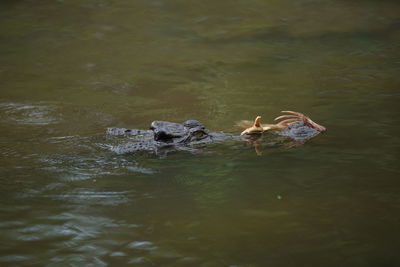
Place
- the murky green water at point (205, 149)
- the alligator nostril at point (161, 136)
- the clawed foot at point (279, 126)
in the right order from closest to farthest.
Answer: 1. the murky green water at point (205, 149)
2. the alligator nostril at point (161, 136)
3. the clawed foot at point (279, 126)

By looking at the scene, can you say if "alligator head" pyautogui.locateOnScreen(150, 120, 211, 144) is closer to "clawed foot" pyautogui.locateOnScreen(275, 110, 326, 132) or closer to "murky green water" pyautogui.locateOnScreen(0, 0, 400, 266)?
"murky green water" pyautogui.locateOnScreen(0, 0, 400, 266)

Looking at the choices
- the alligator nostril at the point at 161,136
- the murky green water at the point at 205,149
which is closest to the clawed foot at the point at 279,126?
the murky green water at the point at 205,149

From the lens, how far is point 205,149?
4.78 metres

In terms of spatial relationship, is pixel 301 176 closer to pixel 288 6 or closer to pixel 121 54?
pixel 121 54

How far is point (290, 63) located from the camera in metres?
8.45

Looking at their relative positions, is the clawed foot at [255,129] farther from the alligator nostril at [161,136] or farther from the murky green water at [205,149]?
the alligator nostril at [161,136]

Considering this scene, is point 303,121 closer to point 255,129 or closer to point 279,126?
point 279,126

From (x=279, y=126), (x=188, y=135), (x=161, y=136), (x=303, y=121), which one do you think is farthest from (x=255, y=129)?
(x=161, y=136)

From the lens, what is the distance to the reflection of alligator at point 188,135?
4742 mm

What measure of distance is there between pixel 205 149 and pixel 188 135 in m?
0.20

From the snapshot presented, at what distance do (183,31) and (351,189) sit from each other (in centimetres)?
735

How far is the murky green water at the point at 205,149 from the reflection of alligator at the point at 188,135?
0.38ft

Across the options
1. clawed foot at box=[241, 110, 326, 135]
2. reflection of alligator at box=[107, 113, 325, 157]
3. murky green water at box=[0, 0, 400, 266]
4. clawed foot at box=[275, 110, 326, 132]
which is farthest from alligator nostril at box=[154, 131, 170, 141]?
clawed foot at box=[275, 110, 326, 132]

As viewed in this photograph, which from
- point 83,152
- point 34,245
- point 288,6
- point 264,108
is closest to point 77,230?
point 34,245
